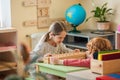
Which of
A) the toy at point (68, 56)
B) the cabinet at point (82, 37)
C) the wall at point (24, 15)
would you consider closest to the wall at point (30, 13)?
the wall at point (24, 15)

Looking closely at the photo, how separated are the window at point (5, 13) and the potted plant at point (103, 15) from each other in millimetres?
1373

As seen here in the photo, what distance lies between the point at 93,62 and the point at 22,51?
1221mm

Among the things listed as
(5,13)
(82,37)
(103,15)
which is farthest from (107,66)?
(5,13)

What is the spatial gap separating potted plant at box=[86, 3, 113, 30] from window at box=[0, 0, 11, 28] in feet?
4.50

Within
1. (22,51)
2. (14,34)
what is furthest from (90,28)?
(22,51)

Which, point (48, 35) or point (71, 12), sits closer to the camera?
point (48, 35)

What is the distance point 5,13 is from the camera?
428 centimetres

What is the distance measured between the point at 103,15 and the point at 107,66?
2.49m

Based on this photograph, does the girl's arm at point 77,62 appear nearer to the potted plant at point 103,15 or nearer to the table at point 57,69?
the table at point 57,69

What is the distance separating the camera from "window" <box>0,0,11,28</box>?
4.20m

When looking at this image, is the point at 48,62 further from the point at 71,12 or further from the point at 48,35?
the point at 71,12

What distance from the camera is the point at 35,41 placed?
14.1 feet

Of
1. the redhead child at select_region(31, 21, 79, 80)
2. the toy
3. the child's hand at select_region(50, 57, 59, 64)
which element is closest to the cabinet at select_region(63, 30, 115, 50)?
the redhead child at select_region(31, 21, 79, 80)

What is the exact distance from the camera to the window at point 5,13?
13.8ft
